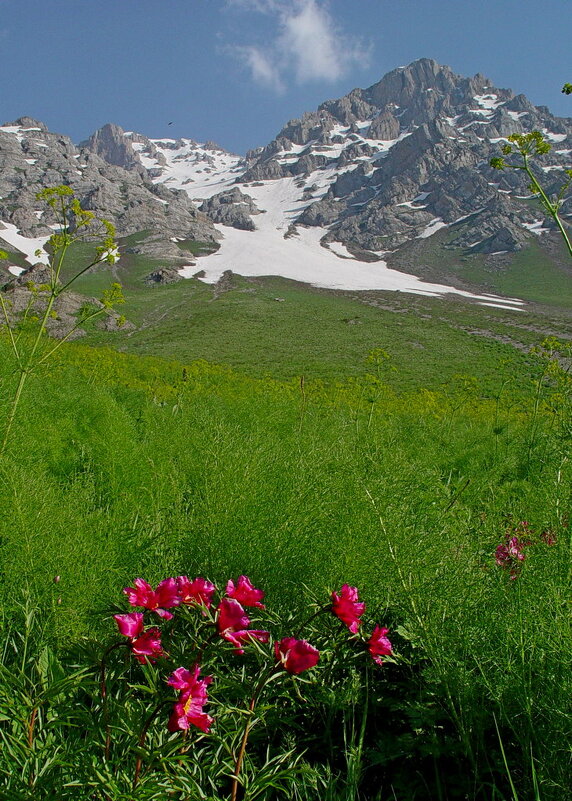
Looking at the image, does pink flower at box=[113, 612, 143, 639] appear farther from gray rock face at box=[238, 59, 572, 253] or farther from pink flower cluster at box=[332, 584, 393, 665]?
gray rock face at box=[238, 59, 572, 253]

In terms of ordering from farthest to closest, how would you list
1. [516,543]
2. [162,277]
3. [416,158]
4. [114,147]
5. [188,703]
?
1. [114,147]
2. [416,158]
3. [162,277]
4. [516,543]
5. [188,703]

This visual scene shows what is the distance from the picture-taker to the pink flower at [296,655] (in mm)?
1114

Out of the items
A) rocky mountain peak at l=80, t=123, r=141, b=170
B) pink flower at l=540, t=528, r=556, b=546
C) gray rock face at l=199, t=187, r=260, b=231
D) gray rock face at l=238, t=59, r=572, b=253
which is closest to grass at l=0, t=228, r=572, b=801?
pink flower at l=540, t=528, r=556, b=546

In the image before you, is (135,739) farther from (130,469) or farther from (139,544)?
(130,469)

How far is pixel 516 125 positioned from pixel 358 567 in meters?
177

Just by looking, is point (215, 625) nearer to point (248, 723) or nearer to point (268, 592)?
point (248, 723)

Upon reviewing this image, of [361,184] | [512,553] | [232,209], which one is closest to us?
[512,553]

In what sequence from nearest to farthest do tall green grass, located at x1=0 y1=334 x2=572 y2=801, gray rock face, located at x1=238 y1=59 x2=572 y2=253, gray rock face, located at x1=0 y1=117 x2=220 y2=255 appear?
tall green grass, located at x1=0 y1=334 x2=572 y2=801 < gray rock face, located at x1=0 y1=117 x2=220 y2=255 < gray rock face, located at x1=238 y1=59 x2=572 y2=253

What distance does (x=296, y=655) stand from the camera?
1.15 meters

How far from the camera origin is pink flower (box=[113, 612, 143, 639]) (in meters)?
1.10

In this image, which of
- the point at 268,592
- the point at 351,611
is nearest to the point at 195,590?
the point at 351,611

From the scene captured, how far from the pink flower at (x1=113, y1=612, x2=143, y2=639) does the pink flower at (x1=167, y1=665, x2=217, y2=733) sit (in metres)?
0.13

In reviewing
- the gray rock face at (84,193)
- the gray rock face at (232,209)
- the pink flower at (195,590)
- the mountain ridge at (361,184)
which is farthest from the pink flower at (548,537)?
the gray rock face at (232,209)

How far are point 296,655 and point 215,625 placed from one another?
0.66 ft
